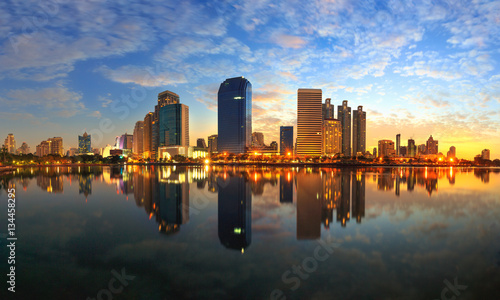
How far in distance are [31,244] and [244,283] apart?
39.6 feet

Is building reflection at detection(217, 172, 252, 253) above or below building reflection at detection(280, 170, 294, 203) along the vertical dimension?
above

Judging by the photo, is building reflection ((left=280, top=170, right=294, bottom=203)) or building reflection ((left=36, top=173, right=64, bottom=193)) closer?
building reflection ((left=280, top=170, right=294, bottom=203))

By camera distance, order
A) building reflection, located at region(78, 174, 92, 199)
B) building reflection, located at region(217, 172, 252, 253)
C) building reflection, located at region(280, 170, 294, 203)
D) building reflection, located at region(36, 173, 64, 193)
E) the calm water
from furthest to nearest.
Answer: building reflection, located at region(36, 173, 64, 193) → building reflection, located at region(78, 174, 92, 199) → building reflection, located at region(280, 170, 294, 203) → building reflection, located at region(217, 172, 252, 253) → the calm water

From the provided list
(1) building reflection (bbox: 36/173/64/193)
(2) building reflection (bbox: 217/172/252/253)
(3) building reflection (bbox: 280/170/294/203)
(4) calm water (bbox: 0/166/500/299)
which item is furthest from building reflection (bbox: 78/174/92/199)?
(3) building reflection (bbox: 280/170/294/203)

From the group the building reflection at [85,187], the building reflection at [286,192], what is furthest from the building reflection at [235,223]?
the building reflection at [85,187]

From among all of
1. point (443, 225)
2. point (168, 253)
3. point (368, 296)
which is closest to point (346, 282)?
point (368, 296)

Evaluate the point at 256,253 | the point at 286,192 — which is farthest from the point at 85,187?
the point at 256,253

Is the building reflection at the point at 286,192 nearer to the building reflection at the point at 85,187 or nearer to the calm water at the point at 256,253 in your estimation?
the calm water at the point at 256,253

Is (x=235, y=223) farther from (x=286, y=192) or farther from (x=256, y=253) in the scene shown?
(x=286, y=192)

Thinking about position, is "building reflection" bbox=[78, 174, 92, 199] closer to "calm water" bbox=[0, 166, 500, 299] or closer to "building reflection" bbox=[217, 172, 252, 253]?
"calm water" bbox=[0, 166, 500, 299]

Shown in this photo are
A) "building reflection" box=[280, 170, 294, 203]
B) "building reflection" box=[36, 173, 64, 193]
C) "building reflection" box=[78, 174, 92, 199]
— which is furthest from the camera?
"building reflection" box=[36, 173, 64, 193]

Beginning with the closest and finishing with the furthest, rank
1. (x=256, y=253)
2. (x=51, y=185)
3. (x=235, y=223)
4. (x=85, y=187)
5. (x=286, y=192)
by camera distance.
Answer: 1. (x=256, y=253)
2. (x=235, y=223)
3. (x=286, y=192)
4. (x=85, y=187)
5. (x=51, y=185)

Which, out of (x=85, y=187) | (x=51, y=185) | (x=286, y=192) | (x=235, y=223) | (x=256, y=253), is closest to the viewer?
(x=256, y=253)

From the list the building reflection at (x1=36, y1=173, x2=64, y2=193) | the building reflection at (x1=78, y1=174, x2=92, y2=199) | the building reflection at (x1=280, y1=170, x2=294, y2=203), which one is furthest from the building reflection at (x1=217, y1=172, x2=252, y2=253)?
the building reflection at (x1=36, y1=173, x2=64, y2=193)
